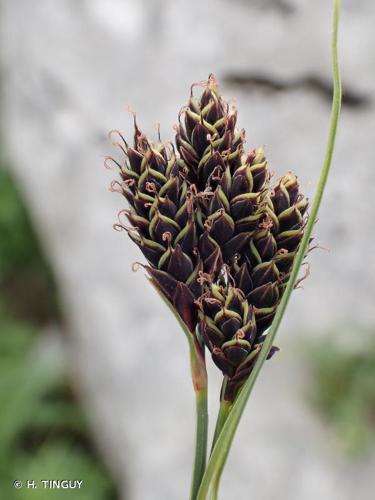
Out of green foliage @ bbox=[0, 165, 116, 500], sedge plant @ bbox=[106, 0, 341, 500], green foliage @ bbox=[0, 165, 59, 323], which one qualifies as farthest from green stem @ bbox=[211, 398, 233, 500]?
green foliage @ bbox=[0, 165, 59, 323]

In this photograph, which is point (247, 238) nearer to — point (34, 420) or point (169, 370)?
point (169, 370)

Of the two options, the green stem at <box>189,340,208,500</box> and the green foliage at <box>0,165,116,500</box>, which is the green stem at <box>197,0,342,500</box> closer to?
the green stem at <box>189,340,208,500</box>

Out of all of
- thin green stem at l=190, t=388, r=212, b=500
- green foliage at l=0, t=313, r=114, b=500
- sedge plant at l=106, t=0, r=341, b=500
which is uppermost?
sedge plant at l=106, t=0, r=341, b=500

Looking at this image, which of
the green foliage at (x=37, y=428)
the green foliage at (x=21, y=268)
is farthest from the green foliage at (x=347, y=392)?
the green foliage at (x=21, y=268)

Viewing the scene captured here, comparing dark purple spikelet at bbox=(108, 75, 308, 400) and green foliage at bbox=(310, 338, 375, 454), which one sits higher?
dark purple spikelet at bbox=(108, 75, 308, 400)

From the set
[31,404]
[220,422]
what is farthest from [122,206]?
[220,422]

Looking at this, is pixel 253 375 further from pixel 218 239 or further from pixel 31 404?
pixel 31 404

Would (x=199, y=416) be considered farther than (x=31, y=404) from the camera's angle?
No

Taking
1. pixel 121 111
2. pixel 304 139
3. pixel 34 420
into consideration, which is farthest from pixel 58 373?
pixel 304 139
